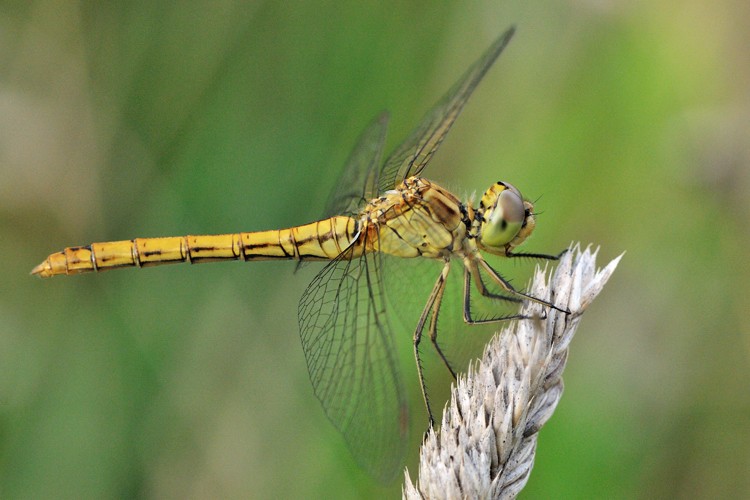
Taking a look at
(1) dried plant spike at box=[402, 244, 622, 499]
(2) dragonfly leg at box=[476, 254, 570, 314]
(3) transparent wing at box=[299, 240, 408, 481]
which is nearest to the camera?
(1) dried plant spike at box=[402, 244, 622, 499]

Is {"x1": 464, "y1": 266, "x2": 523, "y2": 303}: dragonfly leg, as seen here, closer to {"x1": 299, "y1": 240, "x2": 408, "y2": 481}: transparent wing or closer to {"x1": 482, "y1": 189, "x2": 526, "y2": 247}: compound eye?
{"x1": 482, "y1": 189, "x2": 526, "y2": 247}: compound eye

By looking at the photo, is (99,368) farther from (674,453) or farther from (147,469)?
(674,453)

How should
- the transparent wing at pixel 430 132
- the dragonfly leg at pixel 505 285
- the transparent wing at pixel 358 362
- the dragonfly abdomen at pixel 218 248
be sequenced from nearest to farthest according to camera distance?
the dragonfly leg at pixel 505 285
the transparent wing at pixel 358 362
the transparent wing at pixel 430 132
the dragonfly abdomen at pixel 218 248

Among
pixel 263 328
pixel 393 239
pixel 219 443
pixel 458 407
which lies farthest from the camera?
pixel 263 328

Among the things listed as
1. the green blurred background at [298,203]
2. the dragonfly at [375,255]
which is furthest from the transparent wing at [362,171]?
the green blurred background at [298,203]

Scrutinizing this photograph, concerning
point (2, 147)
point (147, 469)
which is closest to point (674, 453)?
point (147, 469)

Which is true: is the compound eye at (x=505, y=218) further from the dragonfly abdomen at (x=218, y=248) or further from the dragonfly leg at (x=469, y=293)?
the dragonfly abdomen at (x=218, y=248)

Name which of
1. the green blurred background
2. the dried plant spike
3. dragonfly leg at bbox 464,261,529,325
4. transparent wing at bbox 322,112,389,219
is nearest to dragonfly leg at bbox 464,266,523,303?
dragonfly leg at bbox 464,261,529,325
